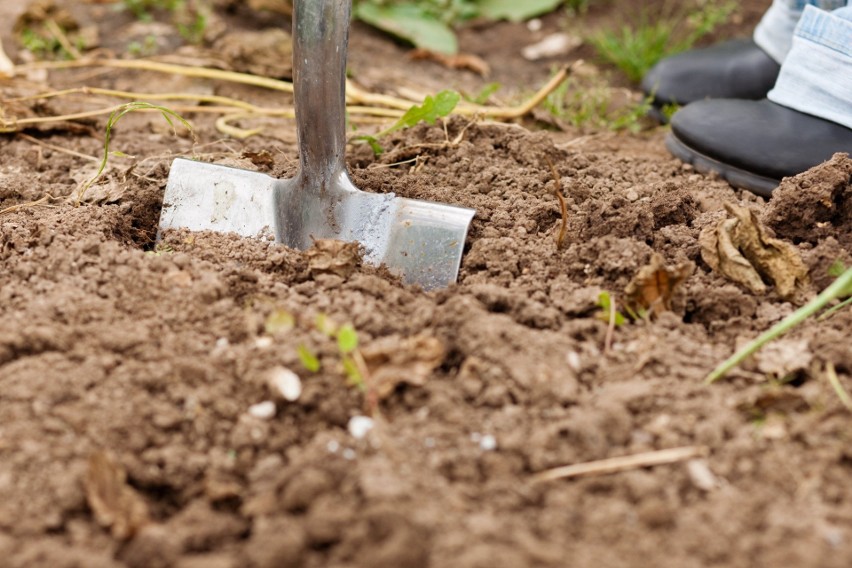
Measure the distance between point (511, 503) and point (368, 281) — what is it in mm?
578

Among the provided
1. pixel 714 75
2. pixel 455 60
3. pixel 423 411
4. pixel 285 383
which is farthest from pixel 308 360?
pixel 455 60

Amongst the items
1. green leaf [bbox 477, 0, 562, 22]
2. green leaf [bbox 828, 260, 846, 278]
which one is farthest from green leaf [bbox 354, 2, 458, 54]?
green leaf [bbox 828, 260, 846, 278]

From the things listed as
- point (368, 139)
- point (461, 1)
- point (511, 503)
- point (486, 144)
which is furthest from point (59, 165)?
point (461, 1)

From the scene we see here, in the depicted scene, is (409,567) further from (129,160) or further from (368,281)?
(129,160)

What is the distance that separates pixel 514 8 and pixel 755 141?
202 centimetres

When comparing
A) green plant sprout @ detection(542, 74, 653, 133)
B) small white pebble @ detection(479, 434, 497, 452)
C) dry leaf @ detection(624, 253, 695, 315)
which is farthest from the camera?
green plant sprout @ detection(542, 74, 653, 133)

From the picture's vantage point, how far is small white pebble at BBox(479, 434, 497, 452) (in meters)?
1.19

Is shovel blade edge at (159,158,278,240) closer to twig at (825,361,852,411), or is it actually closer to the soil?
the soil

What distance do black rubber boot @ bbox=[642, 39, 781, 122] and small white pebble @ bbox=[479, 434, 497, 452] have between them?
5.89 feet

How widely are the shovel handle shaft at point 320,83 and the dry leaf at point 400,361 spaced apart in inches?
23.0

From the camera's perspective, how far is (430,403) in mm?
1258

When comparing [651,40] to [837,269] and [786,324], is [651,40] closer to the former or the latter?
[837,269]

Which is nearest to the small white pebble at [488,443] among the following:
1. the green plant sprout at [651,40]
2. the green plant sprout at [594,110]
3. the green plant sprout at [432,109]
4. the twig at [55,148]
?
the green plant sprout at [432,109]

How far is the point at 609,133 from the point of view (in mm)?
2580
